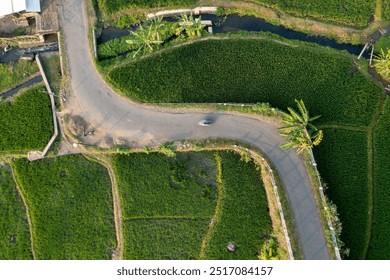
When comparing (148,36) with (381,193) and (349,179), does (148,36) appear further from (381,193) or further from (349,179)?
(381,193)

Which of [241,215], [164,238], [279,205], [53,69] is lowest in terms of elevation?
[164,238]

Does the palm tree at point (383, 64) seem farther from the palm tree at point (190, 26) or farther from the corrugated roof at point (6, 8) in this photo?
the corrugated roof at point (6, 8)

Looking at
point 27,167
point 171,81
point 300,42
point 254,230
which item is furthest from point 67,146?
point 300,42

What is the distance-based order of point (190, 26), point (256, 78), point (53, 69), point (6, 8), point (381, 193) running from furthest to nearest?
point (53, 69), point (190, 26), point (256, 78), point (6, 8), point (381, 193)

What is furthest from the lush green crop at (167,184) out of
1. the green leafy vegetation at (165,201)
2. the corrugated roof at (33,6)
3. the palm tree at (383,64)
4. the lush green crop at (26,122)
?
the palm tree at (383,64)

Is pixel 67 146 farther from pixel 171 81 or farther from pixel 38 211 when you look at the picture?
pixel 171 81

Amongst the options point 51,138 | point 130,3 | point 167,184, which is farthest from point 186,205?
point 130,3
